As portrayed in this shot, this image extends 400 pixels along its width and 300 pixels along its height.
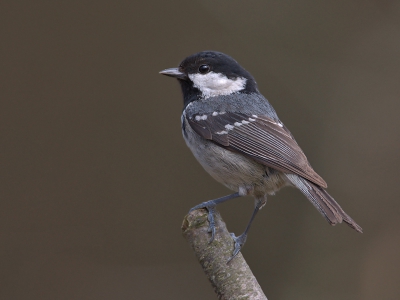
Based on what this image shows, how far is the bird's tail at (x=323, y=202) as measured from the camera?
102 inches

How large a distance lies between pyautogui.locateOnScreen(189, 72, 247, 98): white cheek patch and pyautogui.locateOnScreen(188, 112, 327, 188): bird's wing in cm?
28

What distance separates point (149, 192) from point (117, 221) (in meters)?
0.46

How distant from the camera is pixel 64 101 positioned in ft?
16.7

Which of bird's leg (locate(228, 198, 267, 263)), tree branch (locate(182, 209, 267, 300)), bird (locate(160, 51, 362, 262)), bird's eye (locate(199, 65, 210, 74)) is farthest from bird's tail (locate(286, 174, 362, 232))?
bird's eye (locate(199, 65, 210, 74))

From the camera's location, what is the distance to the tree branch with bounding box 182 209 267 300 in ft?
6.97

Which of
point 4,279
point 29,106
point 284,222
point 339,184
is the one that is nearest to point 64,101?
point 29,106

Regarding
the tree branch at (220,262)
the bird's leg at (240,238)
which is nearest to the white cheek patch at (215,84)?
the bird's leg at (240,238)

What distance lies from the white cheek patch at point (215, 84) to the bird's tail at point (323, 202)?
0.95 m

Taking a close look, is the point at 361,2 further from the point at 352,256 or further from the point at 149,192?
the point at 149,192

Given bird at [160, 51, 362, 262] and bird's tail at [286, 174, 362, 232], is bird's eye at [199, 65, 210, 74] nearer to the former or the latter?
bird at [160, 51, 362, 262]

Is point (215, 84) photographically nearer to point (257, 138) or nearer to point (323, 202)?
point (257, 138)

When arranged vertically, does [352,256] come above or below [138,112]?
below

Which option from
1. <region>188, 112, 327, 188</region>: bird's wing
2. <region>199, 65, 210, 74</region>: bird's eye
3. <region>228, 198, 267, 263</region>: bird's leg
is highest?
<region>199, 65, 210, 74</region>: bird's eye

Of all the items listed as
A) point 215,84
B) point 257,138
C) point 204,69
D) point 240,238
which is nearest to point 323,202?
point 240,238
